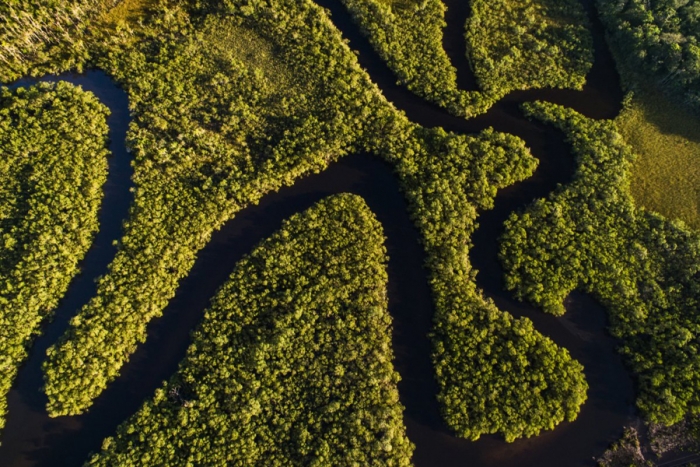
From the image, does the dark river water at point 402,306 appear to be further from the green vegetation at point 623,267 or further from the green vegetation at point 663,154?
the green vegetation at point 663,154

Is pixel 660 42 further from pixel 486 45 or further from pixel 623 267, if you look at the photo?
pixel 623 267

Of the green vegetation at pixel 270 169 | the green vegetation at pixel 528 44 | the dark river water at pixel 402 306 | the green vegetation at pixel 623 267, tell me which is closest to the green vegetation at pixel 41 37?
Answer: the dark river water at pixel 402 306

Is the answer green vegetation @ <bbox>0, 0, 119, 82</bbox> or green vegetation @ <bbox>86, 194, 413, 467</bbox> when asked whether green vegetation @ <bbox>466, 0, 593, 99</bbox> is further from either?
green vegetation @ <bbox>0, 0, 119, 82</bbox>

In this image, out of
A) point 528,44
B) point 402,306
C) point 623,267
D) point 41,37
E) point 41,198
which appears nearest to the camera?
point 402,306

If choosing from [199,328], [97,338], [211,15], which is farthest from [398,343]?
[211,15]

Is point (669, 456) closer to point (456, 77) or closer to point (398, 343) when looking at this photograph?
point (398, 343)

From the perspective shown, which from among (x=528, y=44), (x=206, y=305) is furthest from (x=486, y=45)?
(x=206, y=305)

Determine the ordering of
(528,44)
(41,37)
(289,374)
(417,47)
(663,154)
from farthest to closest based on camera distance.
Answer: (528,44), (417,47), (41,37), (663,154), (289,374)

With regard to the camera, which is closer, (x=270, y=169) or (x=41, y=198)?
(x=41, y=198)
